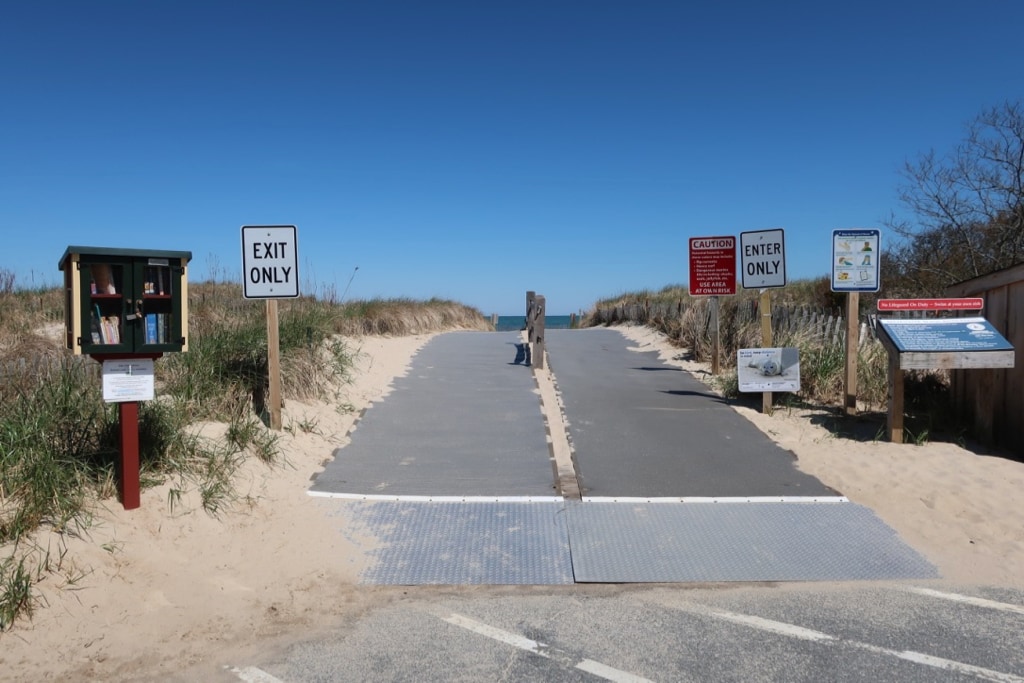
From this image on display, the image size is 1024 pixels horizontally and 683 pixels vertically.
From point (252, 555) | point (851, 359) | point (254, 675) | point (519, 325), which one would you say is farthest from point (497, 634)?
point (519, 325)

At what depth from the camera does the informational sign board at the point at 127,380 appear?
538 centimetres

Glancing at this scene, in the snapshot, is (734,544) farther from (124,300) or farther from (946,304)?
(124,300)

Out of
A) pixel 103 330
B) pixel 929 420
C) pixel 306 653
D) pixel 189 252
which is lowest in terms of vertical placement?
pixel 306 653

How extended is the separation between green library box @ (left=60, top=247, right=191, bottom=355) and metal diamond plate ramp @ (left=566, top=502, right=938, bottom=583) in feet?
11.2

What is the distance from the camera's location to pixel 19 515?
15.9 feet

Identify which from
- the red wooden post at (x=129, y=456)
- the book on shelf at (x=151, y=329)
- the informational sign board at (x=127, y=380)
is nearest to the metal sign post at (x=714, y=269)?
the book on shelf at (x=151, y=329)

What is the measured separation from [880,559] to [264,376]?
6409mm

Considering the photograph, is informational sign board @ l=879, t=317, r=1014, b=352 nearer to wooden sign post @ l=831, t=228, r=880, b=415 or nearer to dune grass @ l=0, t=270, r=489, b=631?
wooden sign post @ l=831, t=228, r=880, b=415

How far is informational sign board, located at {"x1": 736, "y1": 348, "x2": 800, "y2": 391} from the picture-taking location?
10.1 meters

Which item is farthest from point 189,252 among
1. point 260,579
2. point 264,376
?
point 264,376

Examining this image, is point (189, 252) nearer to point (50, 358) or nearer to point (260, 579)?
point (260, 579)

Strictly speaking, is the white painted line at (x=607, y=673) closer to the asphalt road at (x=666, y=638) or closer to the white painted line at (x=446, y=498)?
the asphalt road at (x=666, y=638)

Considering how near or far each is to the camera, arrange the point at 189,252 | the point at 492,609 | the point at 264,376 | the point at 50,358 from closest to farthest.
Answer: the point at 492,609
the point at 189,252
the point at 50,358
the point at 264,376

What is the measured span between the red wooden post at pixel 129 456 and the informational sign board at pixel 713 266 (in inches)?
367
